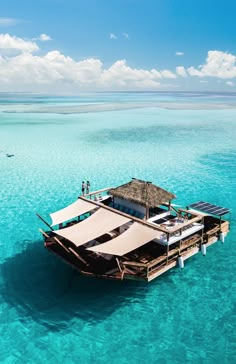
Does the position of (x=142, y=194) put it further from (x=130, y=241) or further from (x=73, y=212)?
(x=73, y=212)

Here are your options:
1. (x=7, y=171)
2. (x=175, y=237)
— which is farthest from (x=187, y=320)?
A: (x=7, y=171)

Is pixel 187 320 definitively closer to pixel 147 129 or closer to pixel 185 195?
pixel 185 195

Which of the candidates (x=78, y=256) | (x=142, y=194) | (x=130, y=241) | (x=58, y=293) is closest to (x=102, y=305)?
(x=58, y=293)

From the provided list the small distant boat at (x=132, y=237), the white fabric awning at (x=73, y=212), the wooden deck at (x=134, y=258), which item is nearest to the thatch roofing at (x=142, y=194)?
the small distant boat at (x=132, y=237)

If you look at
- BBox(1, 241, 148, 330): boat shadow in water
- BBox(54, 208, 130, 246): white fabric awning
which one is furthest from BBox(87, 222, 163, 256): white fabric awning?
BBox(1, 241, 148, 330): boat shadow in water

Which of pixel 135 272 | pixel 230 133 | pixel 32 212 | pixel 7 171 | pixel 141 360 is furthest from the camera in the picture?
pixel 230 133

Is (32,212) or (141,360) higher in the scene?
(32,212)
